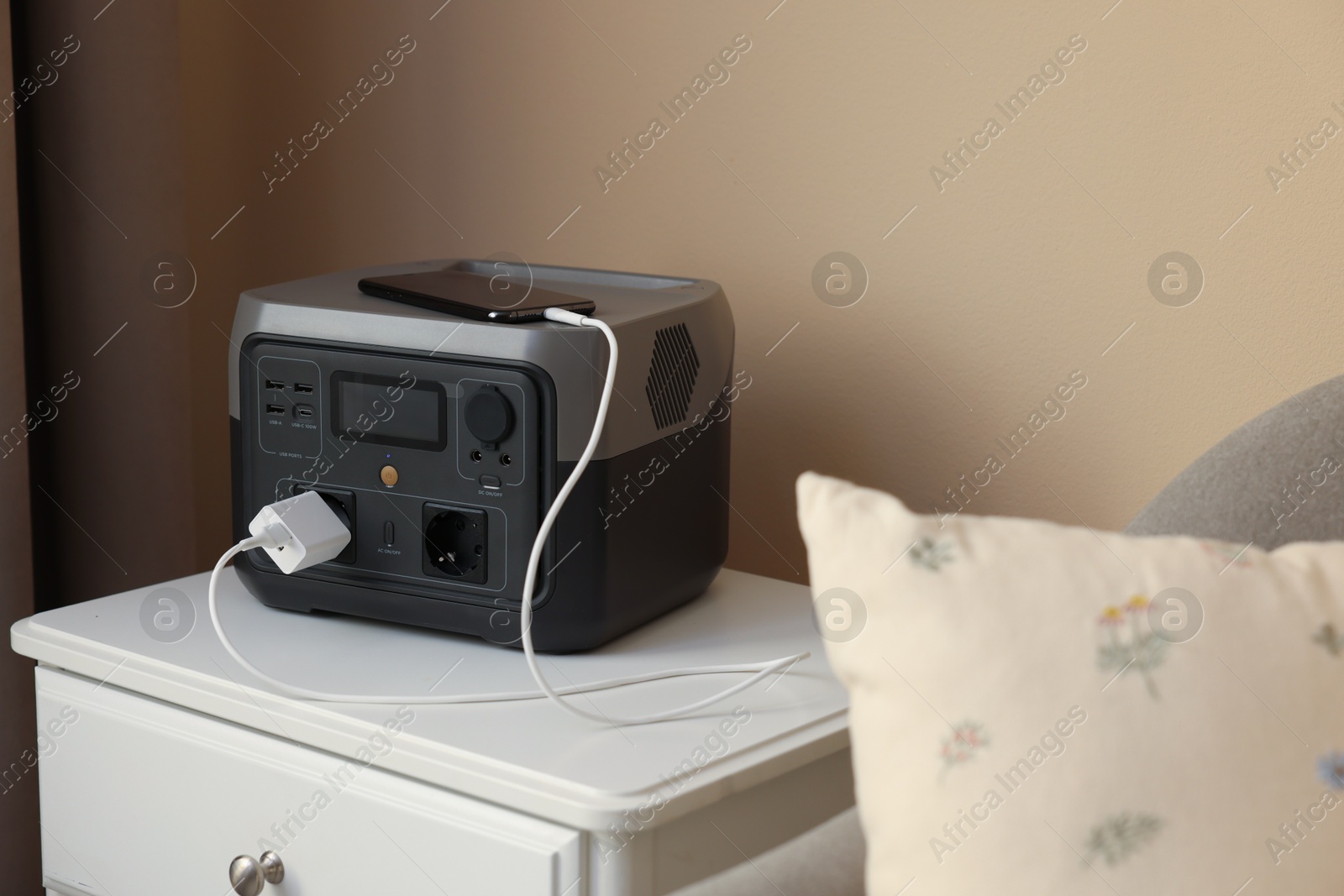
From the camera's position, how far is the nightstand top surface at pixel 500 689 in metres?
0.65

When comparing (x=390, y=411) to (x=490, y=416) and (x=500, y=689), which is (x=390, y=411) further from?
(x=500, y=689)

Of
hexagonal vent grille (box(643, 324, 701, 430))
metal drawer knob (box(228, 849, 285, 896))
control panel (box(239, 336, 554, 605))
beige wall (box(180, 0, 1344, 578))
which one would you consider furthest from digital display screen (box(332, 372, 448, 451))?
beige wall (box(180, 0, 1344, 578))

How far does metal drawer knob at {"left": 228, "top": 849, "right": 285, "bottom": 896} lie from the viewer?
2.38ft

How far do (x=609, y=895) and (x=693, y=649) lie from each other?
0.23 m

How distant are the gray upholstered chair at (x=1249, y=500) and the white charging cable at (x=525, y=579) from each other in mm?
108

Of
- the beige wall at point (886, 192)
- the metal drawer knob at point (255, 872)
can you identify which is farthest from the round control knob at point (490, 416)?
the beige wall at point (886, 192)

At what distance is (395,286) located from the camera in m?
0.84

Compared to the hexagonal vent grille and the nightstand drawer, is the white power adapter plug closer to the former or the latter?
the nightstand drawer

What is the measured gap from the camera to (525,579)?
0.77m

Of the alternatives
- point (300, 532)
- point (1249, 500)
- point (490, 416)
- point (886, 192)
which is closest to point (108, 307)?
point (300, 532)

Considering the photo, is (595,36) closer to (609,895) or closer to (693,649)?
(693,649)

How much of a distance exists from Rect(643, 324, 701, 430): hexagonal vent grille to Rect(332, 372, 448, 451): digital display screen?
0.14 m

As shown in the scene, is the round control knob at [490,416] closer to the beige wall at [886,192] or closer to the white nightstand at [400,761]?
the white nightstand at [400,761]

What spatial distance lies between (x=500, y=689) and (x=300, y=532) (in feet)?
0.60
